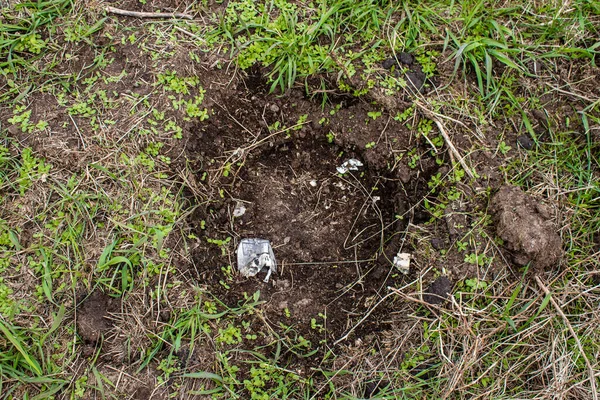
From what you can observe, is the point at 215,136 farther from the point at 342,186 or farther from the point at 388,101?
the point at 388,101

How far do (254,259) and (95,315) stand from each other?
0.77 m

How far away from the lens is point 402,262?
7.82 feet

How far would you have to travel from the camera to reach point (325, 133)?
2.55 metres

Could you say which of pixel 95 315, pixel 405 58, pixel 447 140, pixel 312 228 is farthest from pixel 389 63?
pixel 95 315

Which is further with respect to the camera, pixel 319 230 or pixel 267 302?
pixel 319 230

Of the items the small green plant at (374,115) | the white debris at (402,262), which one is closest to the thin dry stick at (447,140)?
the small green plant at (374,115)

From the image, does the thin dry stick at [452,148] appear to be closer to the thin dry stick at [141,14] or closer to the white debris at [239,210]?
the white debris at [239,210]

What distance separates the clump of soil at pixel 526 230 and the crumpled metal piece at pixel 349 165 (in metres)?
0.71

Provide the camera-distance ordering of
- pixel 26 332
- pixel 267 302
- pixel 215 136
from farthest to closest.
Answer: pixel 215 136, pixel 267 302, pixel 26 332

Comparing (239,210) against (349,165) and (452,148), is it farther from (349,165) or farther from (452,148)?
(452,148)

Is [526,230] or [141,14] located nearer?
[526,230]

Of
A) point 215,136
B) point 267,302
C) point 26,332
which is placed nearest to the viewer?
point 26,332

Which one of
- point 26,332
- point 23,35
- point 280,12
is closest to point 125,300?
point 26,332

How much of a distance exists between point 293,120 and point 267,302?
0.95m
